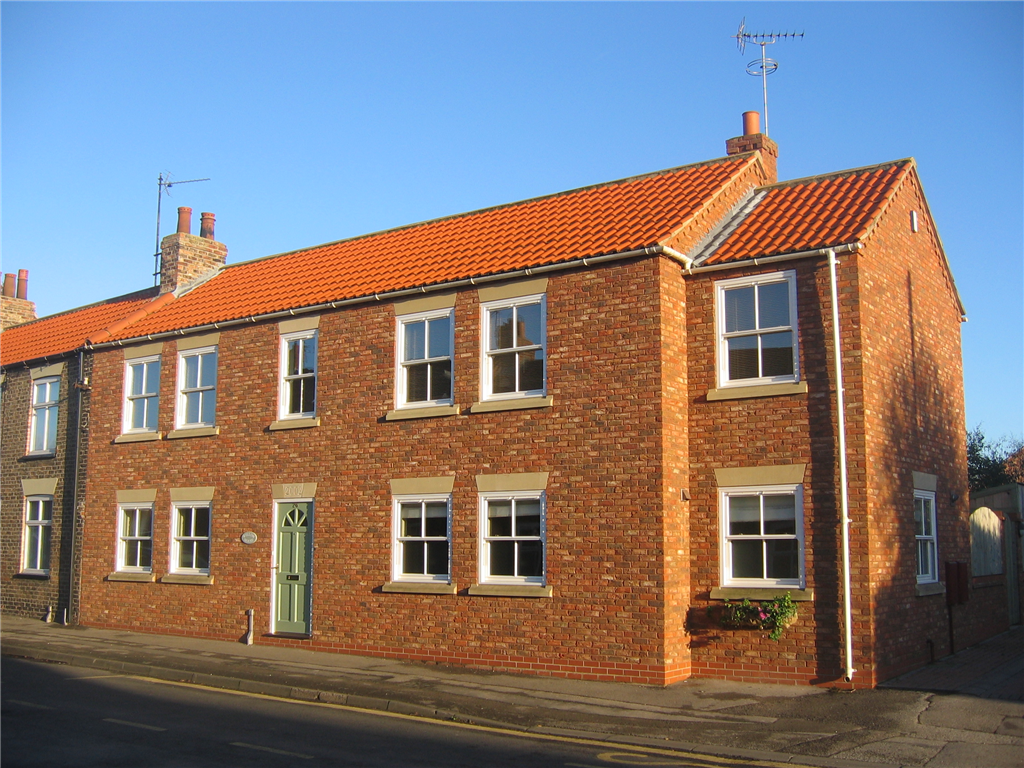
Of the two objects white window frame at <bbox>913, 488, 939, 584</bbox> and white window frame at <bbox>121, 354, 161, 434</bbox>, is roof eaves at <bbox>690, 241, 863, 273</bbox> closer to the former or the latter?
white window frame at <bbox>913, 488, 939, 584</bbox>

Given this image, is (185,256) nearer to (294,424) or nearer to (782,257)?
(294,424)

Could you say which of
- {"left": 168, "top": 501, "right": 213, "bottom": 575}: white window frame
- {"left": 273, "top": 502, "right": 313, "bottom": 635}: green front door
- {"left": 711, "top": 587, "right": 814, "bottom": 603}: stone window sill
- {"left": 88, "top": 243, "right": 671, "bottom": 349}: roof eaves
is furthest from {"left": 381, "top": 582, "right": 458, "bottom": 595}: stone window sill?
{"left": 88, "top": 243, "right": 671, "bottom": 349}: roof eaves

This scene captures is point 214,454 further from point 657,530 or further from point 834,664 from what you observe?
point 834,664

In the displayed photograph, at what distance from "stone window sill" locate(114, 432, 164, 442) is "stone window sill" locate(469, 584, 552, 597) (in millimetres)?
8818

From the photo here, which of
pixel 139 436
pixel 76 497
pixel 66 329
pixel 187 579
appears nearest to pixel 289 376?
pixel 139 436

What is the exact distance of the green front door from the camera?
17.9 meters

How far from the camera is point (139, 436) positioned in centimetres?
2097

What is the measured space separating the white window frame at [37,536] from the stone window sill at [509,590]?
12548mm

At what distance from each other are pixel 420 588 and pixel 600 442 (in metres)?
4.13

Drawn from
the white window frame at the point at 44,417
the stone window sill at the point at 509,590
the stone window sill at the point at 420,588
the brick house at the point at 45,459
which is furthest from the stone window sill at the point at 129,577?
the stone window sill at the point at 509,590

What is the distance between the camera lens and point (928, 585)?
614 inches

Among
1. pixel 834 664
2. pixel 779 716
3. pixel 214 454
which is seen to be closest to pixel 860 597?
pixel 834 664

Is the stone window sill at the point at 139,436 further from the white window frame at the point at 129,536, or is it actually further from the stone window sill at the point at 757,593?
the stone window sill at the point at 757,593

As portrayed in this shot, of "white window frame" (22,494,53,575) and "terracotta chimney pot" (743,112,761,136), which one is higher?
"terracotta chimney pot" (743,112,761,136)
